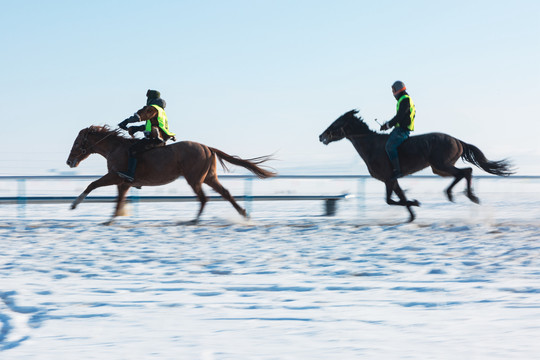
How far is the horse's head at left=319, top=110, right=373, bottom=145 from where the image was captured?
1141 centimetres

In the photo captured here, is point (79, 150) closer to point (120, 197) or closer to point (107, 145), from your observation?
point (107, 145)

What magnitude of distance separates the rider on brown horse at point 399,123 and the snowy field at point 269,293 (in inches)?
58.8

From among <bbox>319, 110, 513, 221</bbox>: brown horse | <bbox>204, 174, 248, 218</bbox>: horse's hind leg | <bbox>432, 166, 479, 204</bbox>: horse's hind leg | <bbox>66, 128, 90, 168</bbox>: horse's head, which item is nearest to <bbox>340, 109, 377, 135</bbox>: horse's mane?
<bbox>319, 110, 513, 221</bbox>: brown horse

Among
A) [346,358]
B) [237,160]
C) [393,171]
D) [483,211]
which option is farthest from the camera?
[483,211]

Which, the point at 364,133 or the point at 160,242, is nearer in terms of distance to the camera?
the point at 160,242

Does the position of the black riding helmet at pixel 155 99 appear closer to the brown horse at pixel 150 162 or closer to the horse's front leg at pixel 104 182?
the brown horse at pixel 150 162

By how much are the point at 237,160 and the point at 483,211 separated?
5158mm

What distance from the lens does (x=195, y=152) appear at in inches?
439

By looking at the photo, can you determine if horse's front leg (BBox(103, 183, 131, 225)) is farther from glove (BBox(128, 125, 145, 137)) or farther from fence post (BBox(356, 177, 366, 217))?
fence post (BBox(356, 177, 366, 217))

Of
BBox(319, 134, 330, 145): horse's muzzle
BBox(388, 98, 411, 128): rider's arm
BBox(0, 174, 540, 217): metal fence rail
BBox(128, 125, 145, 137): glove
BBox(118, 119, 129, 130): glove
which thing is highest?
BBox(388, 98, 411, 128): rider's arm

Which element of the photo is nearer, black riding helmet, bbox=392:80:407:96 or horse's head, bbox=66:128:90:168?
black riding helmet, bbox=392:80:407:96

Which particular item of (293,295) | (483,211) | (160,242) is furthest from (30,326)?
(483,211)

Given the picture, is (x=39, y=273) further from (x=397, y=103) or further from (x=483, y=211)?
(x=483, y=211)

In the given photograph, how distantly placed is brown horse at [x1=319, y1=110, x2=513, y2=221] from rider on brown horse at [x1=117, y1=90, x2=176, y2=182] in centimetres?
308
